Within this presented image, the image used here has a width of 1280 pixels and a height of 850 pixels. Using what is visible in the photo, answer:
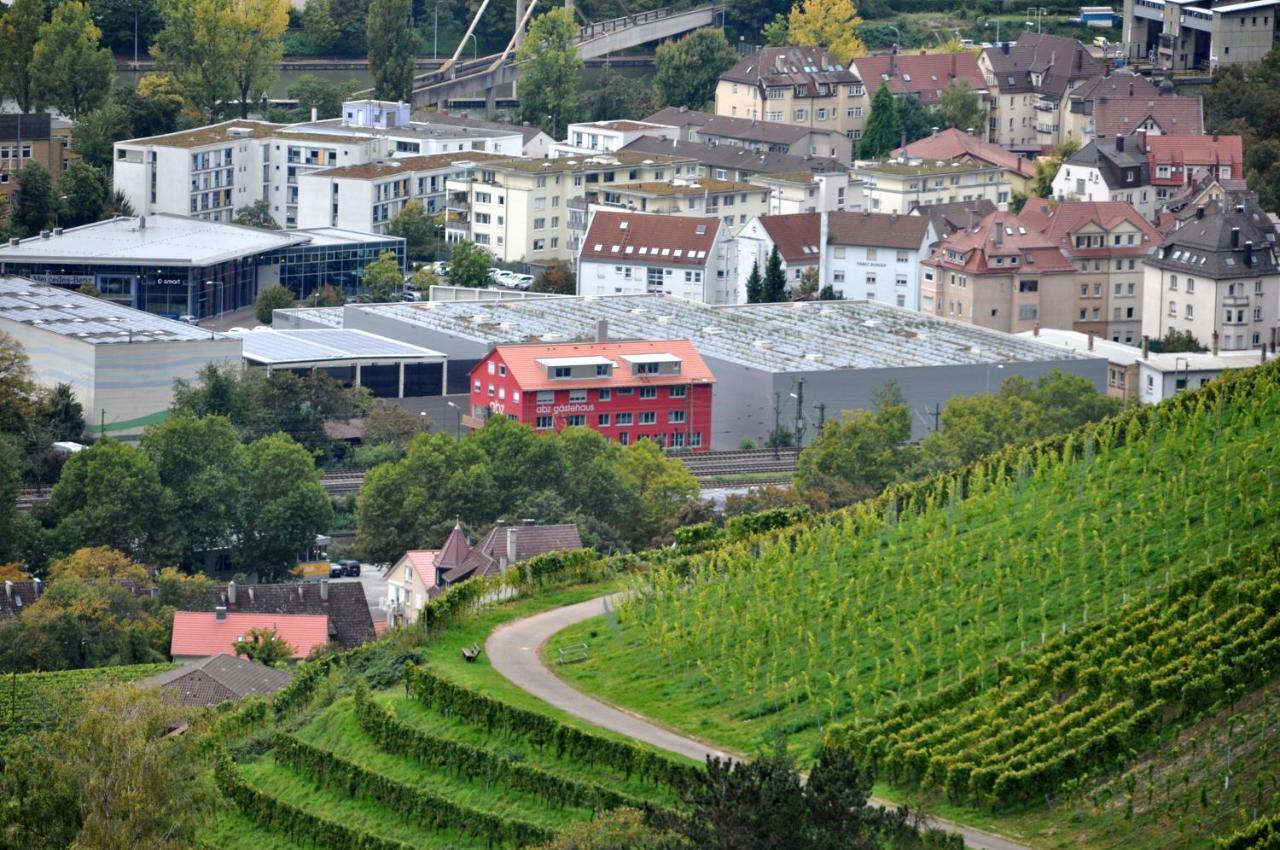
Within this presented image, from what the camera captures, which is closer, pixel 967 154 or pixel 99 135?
pixel 99 135

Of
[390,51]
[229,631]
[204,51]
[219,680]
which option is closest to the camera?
[219,680]

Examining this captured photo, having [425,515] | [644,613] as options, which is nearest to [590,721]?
[644,613]

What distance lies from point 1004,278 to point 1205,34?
30026 mm

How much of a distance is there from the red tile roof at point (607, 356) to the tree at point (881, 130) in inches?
1058

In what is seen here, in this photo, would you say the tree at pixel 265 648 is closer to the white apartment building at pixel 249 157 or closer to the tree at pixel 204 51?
the white apartment building at pixel 249 157

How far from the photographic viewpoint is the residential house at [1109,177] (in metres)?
78.4

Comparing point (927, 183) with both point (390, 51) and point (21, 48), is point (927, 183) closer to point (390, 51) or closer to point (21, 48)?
point (390, 51)

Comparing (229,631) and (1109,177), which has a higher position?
(1109,177)

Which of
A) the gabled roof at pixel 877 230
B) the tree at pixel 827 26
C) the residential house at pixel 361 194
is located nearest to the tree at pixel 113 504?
the gabled roof at pixel 877 230

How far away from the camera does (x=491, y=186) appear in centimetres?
7744

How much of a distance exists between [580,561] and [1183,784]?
10.7m

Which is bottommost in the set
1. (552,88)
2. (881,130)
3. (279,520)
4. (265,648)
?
(265,648)

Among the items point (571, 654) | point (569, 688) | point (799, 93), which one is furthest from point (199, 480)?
point (799, 93)

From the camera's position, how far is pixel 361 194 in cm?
7794
